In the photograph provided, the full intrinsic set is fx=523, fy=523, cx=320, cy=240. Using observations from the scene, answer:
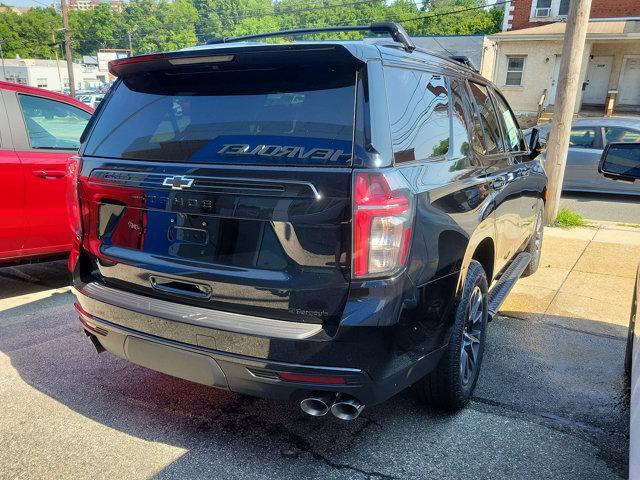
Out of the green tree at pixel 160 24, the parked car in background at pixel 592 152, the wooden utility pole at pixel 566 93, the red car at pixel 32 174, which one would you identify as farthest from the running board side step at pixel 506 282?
the green tree at pixel 160 24

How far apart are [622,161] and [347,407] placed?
6.67 feet

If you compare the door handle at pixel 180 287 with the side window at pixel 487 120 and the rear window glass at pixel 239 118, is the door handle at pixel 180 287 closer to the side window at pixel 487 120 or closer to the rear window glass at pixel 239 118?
the rear window glass at pixel 239 118

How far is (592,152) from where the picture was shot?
10586mm

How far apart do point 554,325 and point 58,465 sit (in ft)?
12.3

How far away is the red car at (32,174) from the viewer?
4500mm

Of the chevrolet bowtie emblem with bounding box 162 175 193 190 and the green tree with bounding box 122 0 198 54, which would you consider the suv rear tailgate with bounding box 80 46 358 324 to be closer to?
the chevrolet bowtie emblem with bounding box 162 175 193 190

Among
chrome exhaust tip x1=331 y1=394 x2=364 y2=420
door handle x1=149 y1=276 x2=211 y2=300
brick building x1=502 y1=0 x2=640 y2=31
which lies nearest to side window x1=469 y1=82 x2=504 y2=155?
chrome exhaust tip x1=331 y1=394 x2=364 y2=420

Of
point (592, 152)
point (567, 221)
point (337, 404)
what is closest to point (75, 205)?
point (337, 404)

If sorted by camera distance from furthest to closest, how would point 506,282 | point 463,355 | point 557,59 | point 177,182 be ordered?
point 557,59, point 506,282, point 463,355, point 177,182

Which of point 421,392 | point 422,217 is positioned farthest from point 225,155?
point 421,392

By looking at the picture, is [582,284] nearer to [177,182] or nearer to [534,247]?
[534,247]

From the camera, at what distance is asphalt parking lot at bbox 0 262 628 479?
8.30ft

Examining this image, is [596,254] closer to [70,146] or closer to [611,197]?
[611,197]

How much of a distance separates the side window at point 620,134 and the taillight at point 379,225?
9.57 metres
